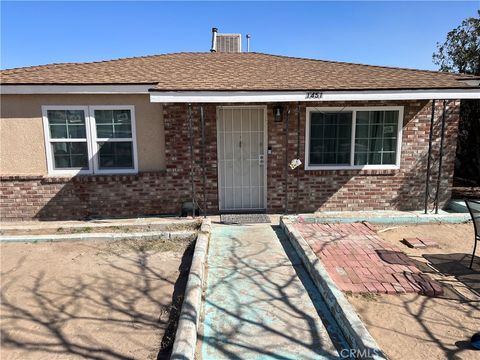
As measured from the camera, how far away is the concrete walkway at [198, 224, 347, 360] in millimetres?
3145

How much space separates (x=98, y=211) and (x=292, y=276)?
5036mm

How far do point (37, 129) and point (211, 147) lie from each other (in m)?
3.89

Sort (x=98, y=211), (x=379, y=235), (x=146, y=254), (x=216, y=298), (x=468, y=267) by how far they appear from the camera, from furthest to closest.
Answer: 1. (x=98, y=211)
2. (x=379, y=235)
3. (x=146, y=254)
4. (x=468, y=267)
5. (x=216, y=298)

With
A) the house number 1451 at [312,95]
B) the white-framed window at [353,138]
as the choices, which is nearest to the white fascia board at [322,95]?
the house number 1451 at [312,95]

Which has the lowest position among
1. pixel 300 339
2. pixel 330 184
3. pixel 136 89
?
pixel 300 339

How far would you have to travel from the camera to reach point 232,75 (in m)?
7.61

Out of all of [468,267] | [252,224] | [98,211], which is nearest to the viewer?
[468,267]

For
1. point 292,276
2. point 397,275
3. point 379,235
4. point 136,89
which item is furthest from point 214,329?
point 136,89

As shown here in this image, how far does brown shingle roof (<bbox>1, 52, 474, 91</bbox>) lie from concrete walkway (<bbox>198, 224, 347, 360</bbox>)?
3.36 metres

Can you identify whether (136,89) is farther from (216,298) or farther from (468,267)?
(468,267)

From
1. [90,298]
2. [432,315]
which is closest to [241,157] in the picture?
[90,298]

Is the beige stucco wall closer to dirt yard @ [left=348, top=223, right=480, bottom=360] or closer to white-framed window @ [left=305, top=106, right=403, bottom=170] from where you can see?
white-framed window @ [left=305, top=106, right=403, bottom=170]

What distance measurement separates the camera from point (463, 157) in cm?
1190
